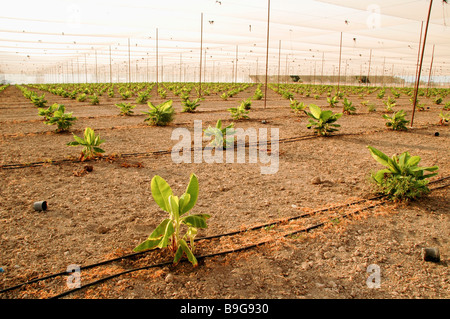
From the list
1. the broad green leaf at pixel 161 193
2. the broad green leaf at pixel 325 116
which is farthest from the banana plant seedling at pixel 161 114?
the broad green leaf at pixel 161 193

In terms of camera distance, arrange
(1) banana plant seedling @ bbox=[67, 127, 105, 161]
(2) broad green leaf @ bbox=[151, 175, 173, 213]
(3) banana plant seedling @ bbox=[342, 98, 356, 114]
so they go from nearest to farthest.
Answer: (2) broad green leaf @ bbox=[151, 175, 173, 213], (1) banana plant seedling @ bbox=[67, 127, 105, 161], (3) banana plant seedling @ bbox=[342, 98, 356, 114]

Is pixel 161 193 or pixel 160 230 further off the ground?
pixel 161 193

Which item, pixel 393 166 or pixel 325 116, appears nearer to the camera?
pixel 393 166

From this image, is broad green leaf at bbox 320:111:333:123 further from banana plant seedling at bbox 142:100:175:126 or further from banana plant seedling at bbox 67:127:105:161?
banana plant seedling at bbox 67:127:105:161

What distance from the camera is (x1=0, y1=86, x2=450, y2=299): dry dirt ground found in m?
2.20

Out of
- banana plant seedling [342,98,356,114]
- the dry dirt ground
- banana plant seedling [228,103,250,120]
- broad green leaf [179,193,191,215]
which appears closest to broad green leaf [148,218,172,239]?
broad green leaf [179,193,191,215]

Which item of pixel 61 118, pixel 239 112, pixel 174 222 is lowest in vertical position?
pixel 174 222

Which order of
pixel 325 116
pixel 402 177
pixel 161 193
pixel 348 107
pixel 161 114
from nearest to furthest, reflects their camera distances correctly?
pixel 161 193 < pixel 402 177 < pixel 325 116 < pixel 161 114 < pixel 348 107

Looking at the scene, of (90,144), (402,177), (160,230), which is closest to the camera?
(160,230)

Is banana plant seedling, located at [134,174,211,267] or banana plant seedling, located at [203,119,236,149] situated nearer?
banana plant seedling, located at [134,174,211,267]

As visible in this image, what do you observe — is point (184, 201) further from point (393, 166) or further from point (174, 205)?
point (393, 166)

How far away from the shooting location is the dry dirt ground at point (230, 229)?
7.23ft

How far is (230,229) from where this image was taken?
305 centimetres

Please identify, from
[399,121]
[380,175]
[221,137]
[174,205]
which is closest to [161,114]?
[221,137]
